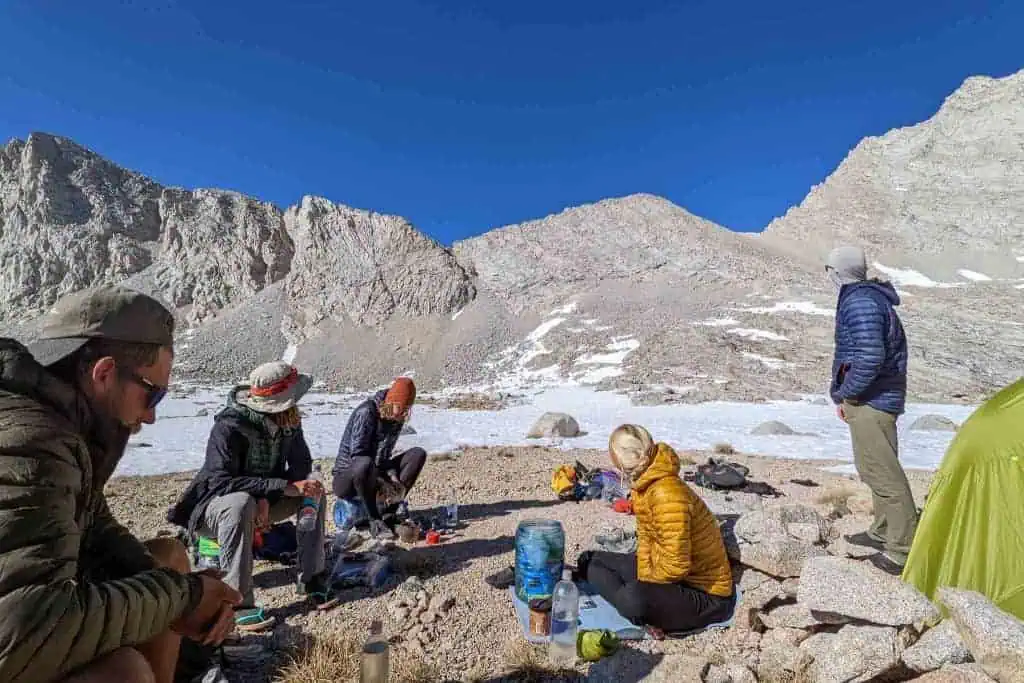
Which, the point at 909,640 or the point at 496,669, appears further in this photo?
the point at 496,669

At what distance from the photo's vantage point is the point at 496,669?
3.43 m

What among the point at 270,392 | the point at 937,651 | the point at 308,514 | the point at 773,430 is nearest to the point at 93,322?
the point at 270,392

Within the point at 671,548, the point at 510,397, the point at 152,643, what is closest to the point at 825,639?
the point at 671,548

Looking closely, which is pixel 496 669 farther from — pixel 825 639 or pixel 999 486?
pixel 999 486

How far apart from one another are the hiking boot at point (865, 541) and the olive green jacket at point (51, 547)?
17.1 feet

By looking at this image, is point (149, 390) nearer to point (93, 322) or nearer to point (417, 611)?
point (93, 322)

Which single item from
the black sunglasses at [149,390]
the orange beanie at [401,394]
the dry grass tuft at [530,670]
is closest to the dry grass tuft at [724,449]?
the orange beanie at [401,394]

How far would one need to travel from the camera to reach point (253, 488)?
405 centimetres

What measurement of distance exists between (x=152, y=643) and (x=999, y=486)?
178 inches

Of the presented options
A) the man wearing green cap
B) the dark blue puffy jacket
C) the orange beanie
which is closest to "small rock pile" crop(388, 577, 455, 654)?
the man wearing green cap

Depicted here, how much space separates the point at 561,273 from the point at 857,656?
52.8m

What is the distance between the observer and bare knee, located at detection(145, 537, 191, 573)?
2.71 m

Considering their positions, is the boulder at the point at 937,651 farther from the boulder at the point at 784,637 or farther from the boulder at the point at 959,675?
the boulder at the point at 784,637

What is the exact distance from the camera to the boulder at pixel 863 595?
3043mm
